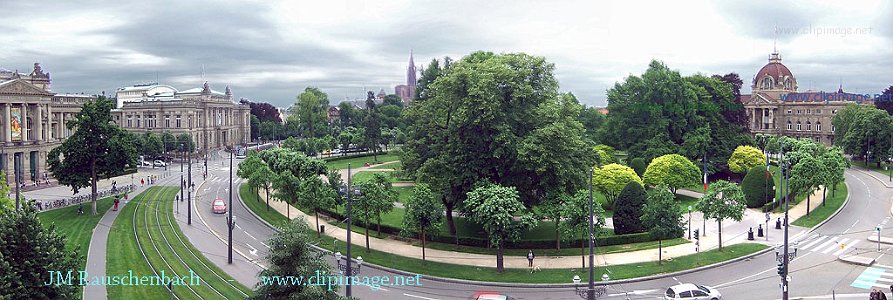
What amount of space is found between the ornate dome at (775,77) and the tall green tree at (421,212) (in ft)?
414

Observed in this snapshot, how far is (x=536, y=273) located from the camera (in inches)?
1499

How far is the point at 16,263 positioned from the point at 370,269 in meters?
21.5

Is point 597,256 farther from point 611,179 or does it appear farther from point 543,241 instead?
point 611,179

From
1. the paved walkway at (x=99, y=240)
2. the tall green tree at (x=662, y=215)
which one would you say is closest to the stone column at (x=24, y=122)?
the paved walkway at (x=99, y=240)

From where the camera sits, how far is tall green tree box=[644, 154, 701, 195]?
63.4m

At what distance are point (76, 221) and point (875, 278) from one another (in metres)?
57.8

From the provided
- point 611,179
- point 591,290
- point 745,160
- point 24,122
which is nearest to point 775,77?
point 745,160

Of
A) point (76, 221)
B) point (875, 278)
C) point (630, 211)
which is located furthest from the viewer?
point (76, 221)

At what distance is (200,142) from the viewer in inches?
5207

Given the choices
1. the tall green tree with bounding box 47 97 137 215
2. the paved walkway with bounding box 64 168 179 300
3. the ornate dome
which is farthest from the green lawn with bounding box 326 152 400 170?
the ornate dome

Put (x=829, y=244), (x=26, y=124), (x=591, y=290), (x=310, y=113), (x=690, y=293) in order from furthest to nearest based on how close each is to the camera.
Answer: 1. (x=310, y=113)
2. (x=26, y=124)
3. (x=829, y=244)
4. (x=690, y=293)
5. (x=591, y=290)

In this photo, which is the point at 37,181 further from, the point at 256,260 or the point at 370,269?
the point at 370,269

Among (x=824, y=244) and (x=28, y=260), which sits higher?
(x=28, y=260)

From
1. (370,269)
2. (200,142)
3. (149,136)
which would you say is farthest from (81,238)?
(200,142)
